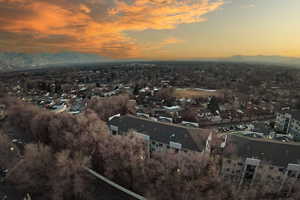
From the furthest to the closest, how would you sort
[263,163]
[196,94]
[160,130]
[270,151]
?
[196,94] → [160,130] → [270,151] → [263,163]

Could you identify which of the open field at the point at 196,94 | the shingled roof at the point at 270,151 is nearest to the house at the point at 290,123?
the shingled roof at the point at 270,151

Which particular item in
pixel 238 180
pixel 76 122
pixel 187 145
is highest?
pixel 76 122

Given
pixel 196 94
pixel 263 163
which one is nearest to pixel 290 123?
pixel 263 163

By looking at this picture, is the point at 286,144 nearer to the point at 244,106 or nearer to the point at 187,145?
the point at 187,145

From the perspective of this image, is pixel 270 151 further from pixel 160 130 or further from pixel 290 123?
pixel 290 123

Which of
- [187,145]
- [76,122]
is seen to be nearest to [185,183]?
[187,145]

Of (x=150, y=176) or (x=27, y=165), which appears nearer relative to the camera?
(x=150, y=176)
